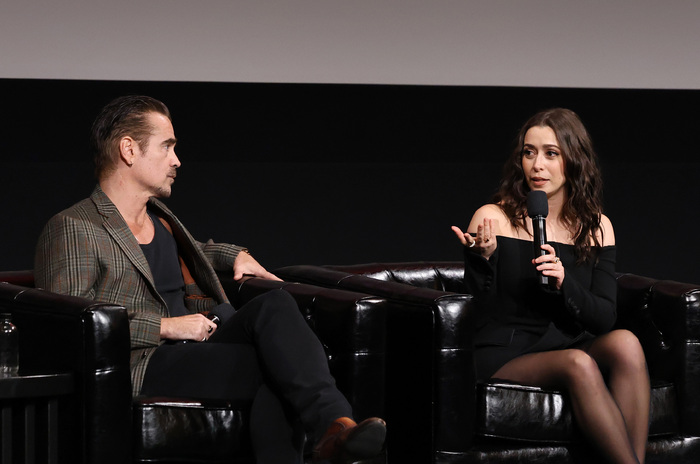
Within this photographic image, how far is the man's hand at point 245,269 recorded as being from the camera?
3180mm

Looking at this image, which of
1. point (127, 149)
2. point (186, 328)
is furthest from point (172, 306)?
point (127, 149)

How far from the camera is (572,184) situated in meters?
3.25

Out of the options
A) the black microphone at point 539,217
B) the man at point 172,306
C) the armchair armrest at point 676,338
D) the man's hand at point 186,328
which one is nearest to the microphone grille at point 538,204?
the black microphone at point 539,217

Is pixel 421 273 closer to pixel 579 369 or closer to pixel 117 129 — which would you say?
pixel 579 369

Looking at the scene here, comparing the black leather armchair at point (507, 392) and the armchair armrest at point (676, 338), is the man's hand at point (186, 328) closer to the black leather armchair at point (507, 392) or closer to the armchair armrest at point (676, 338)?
the black leather armchair at point (507, 392)

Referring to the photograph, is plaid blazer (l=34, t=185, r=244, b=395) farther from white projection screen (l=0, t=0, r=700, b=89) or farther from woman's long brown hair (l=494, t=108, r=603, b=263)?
white projection screen (l=0, t=0, r=700, b=89)

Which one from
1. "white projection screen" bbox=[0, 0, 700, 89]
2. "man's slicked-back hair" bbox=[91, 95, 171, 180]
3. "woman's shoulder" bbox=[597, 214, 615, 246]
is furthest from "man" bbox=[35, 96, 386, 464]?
"white projection screen" bbox=[0, 0, 700, 89]

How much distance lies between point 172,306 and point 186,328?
227mm

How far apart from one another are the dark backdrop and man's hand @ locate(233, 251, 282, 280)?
1114 mm

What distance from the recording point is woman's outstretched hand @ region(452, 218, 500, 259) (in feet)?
9.78

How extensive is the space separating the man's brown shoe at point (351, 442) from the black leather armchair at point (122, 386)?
338mm

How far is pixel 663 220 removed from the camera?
4703 mm

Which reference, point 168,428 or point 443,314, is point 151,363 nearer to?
point 168,428

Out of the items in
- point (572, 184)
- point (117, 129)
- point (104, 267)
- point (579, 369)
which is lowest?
point (579, 369)
